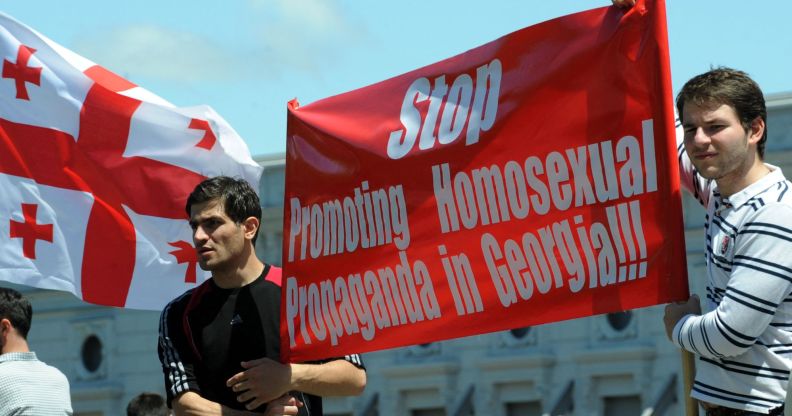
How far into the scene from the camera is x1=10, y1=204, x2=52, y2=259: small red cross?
8.41 metres

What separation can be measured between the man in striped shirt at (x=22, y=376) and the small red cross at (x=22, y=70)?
193 cm

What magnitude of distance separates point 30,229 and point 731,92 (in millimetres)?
4541

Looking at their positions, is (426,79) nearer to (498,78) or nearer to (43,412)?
(498,78)

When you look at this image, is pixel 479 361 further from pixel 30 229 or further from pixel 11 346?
pixel 11 346

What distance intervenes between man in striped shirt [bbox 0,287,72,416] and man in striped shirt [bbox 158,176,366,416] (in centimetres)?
102

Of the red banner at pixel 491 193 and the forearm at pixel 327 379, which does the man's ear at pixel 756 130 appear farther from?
the forearm at pixel 327 379

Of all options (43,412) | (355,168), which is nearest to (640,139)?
(355,168)

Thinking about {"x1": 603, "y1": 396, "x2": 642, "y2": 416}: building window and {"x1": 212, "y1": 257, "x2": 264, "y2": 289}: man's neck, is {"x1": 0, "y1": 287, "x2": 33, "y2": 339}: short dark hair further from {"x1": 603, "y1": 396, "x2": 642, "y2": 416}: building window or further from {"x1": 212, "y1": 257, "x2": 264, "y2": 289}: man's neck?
{"x1": 603, "y1": 396, "x2": 642, "y2": 416}: building window

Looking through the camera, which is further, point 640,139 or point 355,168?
point 355,168

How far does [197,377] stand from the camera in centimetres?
588

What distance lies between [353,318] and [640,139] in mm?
1225

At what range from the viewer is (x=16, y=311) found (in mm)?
7062

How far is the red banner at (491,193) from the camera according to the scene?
17.5ft

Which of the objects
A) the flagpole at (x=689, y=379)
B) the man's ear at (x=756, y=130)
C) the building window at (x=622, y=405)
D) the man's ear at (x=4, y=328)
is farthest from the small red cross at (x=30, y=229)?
the building window at (x=622, y=405)
